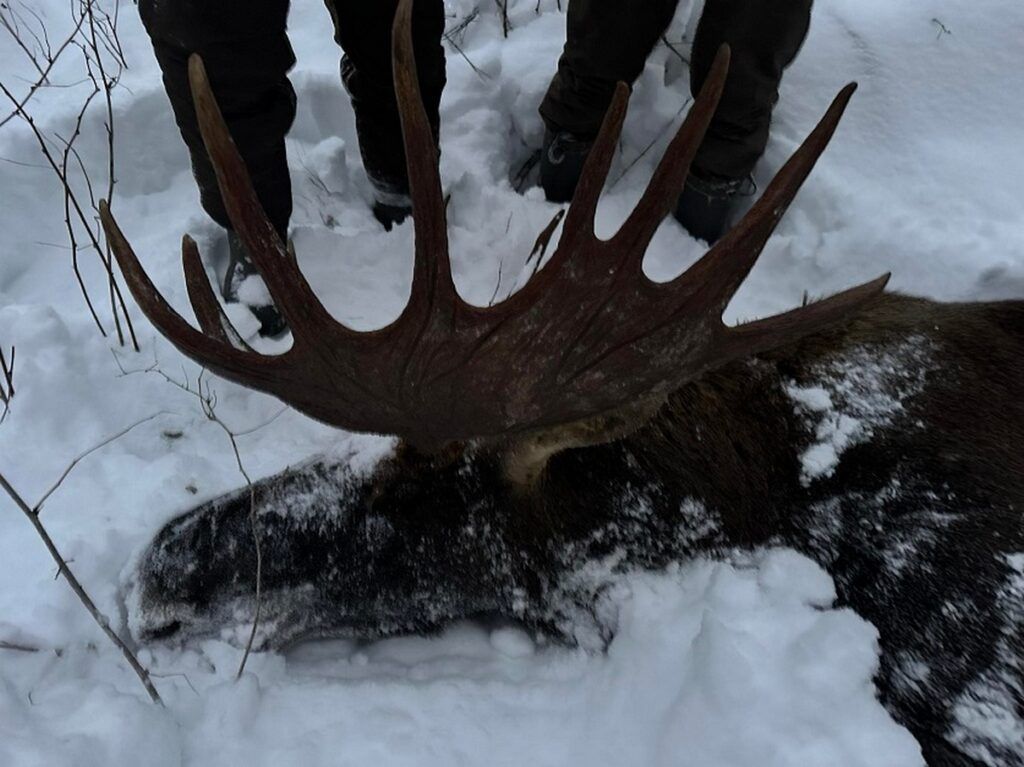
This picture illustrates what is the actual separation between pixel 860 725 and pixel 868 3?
3.56 meters

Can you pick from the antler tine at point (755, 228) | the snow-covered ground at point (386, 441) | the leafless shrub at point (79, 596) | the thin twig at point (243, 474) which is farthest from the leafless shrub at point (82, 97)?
the antler tine at point (755, 228)

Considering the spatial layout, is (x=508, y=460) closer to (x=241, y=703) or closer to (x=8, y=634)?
(x=241, y=703)

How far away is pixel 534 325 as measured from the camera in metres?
1.64

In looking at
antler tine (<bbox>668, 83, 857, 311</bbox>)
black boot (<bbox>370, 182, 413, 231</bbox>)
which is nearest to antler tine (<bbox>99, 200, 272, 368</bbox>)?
antler tine (<bbox>668, 83, 857, 311</bbox>)

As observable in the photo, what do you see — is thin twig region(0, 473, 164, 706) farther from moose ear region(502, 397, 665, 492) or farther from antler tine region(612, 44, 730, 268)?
antler tine region(612, 44, 730, 268)

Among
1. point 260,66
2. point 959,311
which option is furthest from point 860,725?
point 260,66

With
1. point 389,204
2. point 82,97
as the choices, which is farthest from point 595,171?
point 82,97

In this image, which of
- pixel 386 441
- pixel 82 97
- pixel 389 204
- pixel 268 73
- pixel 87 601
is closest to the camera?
pixel 87 601

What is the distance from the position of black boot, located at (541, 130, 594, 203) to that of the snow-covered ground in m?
0.12

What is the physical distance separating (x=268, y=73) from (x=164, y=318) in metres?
1.07

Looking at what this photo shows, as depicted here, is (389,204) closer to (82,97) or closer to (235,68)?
(235,68)

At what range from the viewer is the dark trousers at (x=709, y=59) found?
2643mm

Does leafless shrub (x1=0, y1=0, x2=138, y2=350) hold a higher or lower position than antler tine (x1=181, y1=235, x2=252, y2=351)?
higher

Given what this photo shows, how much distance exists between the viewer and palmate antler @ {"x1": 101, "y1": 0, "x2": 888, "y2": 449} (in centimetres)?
149
